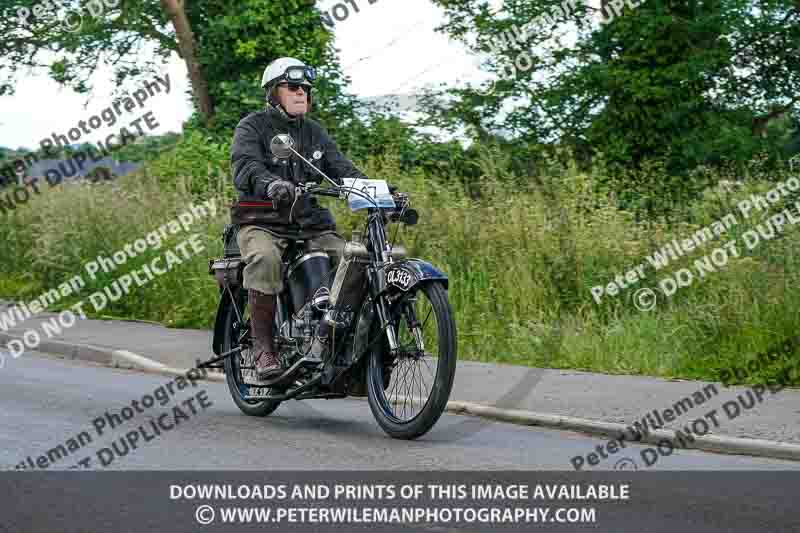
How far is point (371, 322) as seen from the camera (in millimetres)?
8031

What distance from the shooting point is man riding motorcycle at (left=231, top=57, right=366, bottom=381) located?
8.67 meters

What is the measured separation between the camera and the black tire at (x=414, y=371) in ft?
24.2

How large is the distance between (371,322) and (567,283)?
577 cm

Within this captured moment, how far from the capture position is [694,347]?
1120 centimetres

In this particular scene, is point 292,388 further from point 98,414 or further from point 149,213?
point 149,213

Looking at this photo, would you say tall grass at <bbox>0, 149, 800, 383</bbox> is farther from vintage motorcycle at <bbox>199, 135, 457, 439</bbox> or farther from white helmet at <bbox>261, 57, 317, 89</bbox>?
white helmet at <bbox>261, 57, 317, 89</bbox>

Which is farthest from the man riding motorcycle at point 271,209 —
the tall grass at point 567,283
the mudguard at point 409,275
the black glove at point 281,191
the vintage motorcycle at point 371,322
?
the tall grass at point 567,283

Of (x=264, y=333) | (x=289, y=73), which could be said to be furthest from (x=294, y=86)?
(x=264, y=333)

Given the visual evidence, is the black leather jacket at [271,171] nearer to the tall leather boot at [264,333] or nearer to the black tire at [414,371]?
the tall leather boot at [264,333]

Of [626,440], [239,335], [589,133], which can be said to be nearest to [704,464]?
[626,440]

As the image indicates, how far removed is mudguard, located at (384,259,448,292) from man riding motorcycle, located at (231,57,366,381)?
0.93 m

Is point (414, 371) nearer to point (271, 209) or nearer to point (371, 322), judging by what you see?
point (371, 322)

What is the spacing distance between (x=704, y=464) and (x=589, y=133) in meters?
19.1

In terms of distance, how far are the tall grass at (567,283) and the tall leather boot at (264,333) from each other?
3.66 meters
